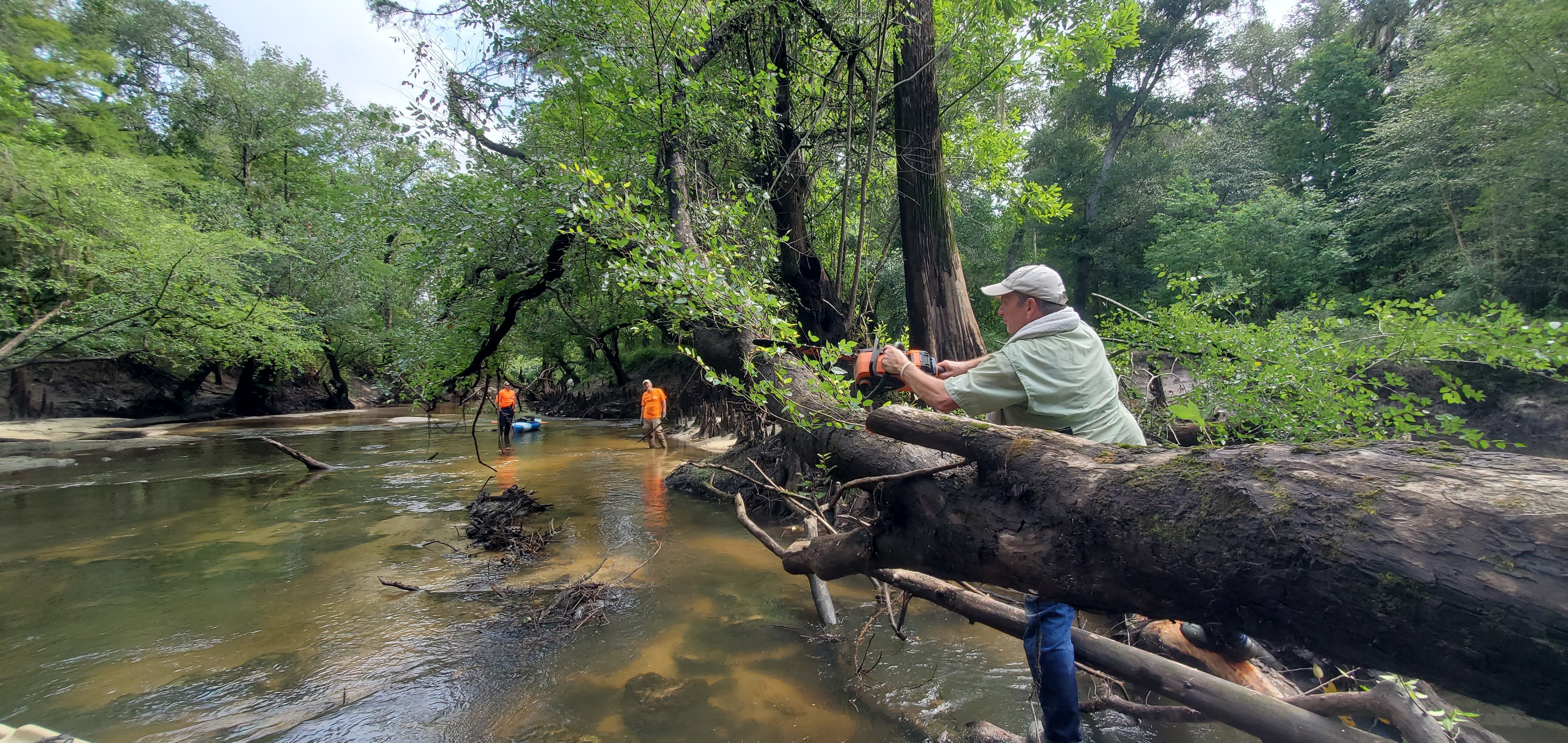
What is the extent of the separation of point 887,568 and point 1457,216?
649 inches

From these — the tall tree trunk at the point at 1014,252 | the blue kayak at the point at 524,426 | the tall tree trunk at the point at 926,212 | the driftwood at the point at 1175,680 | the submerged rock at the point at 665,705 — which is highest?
Answer: the tall tree trunk at the point at 1014,252

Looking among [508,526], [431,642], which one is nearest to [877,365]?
[431,642]

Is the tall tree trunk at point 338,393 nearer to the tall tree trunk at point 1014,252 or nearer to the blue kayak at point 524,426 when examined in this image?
the blue kayak at point 524,426

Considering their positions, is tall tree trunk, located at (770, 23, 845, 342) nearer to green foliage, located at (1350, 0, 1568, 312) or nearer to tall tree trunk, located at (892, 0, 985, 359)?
tall tree trunk, located at (892, 0, 985, 359)

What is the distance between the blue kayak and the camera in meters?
18.7

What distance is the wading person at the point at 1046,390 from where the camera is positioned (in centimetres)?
230

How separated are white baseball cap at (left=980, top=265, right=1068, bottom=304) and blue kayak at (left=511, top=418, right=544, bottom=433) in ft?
60.5

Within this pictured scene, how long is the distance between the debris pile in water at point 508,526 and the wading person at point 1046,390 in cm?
572

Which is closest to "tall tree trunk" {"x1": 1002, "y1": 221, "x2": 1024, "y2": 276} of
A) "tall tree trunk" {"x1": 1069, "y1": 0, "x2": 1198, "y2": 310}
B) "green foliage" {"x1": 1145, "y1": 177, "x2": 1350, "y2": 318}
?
"tall tree trunk" {"x1": 1069, "y1": 0, "x2": 1198, "y2": 310}

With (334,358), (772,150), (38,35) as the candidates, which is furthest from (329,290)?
(772,150)

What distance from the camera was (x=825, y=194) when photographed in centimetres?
830

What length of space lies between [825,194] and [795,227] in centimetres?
161

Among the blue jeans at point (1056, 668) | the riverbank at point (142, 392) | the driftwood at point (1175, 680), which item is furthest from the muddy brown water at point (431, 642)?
the riverbank at point (142, 392)

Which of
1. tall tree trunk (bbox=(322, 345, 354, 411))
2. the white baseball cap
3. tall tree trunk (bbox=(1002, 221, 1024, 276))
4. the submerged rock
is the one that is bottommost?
the submerged rock
